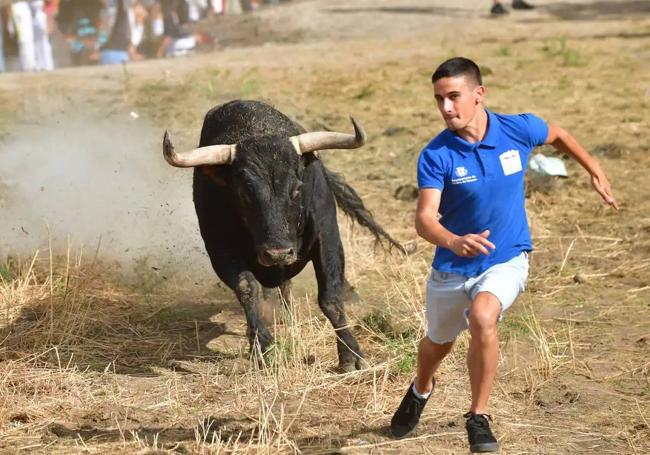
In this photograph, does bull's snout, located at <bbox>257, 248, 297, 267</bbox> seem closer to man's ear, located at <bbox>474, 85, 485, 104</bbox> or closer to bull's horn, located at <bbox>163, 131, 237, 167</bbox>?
bull's horn, located at <bbox>163, 131, 237, 167</bbox>

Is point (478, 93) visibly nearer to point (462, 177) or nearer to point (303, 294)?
point (462, 177)

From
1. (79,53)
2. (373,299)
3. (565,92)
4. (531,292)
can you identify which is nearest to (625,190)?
(531,292)

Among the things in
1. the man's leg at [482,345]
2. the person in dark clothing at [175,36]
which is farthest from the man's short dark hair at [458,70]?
the person in dark clothing at [175,36]

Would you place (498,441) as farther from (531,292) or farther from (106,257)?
(106,257)

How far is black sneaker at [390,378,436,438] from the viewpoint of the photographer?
219 inches

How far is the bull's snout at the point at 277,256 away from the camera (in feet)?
21.8

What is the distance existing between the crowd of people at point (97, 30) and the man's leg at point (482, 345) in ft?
50.2

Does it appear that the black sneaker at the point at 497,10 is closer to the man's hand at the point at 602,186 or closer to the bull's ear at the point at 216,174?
the bull's ear at the point at 216,174

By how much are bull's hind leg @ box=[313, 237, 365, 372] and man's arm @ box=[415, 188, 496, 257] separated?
192cm

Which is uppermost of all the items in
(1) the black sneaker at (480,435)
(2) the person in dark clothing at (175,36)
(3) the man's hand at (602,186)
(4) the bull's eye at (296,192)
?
(3) the man's hand at (602,186)

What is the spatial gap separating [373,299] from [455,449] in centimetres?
288

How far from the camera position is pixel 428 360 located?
543 cm

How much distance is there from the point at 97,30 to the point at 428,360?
1864cm

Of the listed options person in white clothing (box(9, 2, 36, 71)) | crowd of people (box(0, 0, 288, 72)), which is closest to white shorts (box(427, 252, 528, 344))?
person in white clothing (box(9, 2, 36, 71))
